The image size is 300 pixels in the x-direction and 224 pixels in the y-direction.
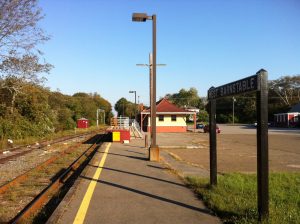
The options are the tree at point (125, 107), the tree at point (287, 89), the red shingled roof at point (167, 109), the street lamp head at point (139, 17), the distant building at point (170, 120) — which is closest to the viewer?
the street lamp head at point (139, 17)

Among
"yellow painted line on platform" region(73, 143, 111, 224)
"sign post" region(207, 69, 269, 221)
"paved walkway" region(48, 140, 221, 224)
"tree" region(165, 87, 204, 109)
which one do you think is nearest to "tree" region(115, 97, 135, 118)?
"tree" region(165, 87, 204, 109)

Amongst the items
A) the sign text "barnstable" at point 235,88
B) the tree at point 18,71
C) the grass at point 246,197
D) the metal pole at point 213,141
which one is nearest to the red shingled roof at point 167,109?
the tree at point 18,71

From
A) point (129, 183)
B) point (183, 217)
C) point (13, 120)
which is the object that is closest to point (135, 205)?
point (183, 217)

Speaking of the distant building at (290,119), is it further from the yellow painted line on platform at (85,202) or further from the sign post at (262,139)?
the sign post at (262,139)

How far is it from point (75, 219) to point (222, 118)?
115989mm

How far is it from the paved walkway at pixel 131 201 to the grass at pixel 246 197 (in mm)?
273

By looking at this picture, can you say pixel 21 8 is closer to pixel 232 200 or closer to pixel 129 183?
pixel 129 183

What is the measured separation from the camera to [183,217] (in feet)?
21.8

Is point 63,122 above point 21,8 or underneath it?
underneath

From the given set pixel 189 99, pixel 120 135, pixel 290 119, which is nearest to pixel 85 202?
pixel 120 135

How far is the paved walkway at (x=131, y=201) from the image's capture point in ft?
21.8

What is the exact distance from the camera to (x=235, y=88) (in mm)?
7492

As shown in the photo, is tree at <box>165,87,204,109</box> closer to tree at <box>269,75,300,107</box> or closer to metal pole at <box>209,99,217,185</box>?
tree at <box>269,75,300,107</box>

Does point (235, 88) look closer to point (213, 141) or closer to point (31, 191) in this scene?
point (213, 141)
